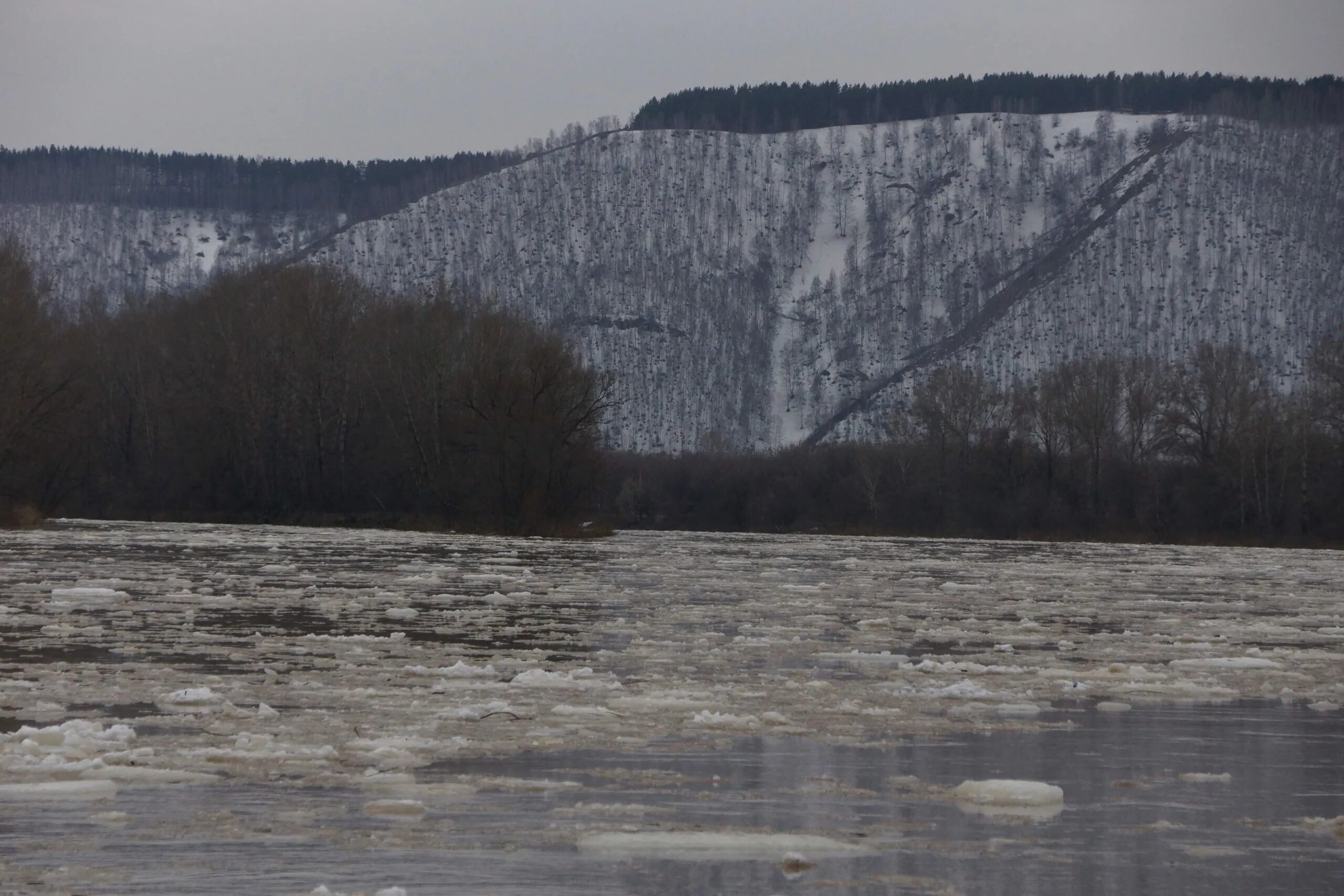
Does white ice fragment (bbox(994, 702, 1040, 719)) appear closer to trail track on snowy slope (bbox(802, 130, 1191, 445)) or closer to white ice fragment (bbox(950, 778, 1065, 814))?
white ice fragment (bbox(950, 778, 1065, 814))

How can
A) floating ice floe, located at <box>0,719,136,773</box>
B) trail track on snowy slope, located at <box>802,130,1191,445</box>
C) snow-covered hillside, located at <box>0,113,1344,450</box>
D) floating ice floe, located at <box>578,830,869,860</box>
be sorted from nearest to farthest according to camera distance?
1. floating ice floe, located at <box>578,830,869,860</box>
2. floating ice floe, located at <box>0,719,136,773</box>
3. snow-covered hillside, located at <box>0,113,1344,450</box>
4. trail track on snowy slope, located at <box>802,130,1191,445</box>

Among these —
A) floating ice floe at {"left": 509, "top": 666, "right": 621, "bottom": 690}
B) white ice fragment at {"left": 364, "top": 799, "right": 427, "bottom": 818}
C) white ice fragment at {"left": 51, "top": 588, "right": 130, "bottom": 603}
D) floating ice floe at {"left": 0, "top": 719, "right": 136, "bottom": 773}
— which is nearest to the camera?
white ice fragment at {"left": 364, "top": 799, "right": 427, "bottom": 818}

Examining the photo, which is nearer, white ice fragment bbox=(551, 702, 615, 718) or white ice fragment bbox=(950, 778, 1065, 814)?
white ice fragment bbox=(950, 778, 1065, 814)

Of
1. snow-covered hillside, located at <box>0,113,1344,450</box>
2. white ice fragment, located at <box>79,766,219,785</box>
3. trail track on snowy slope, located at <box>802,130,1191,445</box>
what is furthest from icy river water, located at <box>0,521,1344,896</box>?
snow-covered hillside, located at <box>0,113,1344,450</box>

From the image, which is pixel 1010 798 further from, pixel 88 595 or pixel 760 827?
pixel 88 595

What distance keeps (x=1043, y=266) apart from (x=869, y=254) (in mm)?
22469

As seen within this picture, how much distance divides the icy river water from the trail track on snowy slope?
104707 mm

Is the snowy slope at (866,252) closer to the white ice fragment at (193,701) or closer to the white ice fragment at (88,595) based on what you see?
the white ice fragment at (88,595)

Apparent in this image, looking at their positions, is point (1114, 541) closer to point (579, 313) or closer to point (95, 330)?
point (95, 330)

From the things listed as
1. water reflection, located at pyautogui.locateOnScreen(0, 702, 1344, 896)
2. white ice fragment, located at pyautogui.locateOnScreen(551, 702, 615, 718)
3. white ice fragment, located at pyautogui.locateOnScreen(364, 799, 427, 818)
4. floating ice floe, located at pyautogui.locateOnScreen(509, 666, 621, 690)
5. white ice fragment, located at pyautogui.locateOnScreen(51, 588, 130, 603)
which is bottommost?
water reflection, located at pyautogui.locateOnScreen(0, 702, 1344, 896)

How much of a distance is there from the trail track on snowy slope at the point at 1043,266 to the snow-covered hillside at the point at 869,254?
0.40 meters

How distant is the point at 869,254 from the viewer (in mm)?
163750

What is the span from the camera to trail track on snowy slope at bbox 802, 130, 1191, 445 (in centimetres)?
13650

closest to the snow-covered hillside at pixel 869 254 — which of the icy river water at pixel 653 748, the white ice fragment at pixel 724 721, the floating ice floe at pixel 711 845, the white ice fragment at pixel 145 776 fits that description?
the icy river water at pixel 653 748
